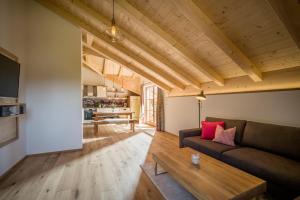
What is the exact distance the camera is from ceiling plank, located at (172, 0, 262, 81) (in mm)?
2052

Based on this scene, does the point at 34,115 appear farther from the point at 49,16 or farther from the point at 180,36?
the point at 180,36

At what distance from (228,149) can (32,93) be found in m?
4.15

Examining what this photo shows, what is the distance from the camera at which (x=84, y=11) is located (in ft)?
10.3

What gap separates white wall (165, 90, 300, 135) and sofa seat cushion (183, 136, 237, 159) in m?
0.90

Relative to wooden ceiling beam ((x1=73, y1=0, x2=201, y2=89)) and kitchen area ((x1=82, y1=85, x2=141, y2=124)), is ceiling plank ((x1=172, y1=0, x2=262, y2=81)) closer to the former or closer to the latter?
wooden ceiling beam ((x1=73, y1=0, x2=201, y2=89))

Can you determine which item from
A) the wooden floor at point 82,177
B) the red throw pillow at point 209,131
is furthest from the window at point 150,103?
the red throw pillow at point 209,131

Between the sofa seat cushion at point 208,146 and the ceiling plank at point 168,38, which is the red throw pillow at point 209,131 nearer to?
the sofa seat cushion at point 208,146

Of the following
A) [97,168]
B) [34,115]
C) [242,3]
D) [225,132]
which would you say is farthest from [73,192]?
[242,3]

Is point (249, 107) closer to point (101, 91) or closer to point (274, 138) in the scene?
point (274, 138)

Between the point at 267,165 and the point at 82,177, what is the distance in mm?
2677

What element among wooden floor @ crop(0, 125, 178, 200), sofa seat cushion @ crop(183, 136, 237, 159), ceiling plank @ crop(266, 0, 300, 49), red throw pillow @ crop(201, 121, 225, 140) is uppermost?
ceiling plank @ crop(266, 0, 300, 49)

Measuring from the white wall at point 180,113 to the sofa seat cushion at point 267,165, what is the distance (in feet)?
6.77

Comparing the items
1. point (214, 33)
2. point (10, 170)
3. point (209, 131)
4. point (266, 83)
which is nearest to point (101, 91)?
point (10, 170)

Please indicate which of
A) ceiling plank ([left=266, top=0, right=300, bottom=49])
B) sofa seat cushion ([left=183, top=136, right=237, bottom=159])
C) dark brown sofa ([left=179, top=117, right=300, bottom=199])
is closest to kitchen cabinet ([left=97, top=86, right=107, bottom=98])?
sofa seat cushion ([left=183, top=136, right=237, bottom=159])
